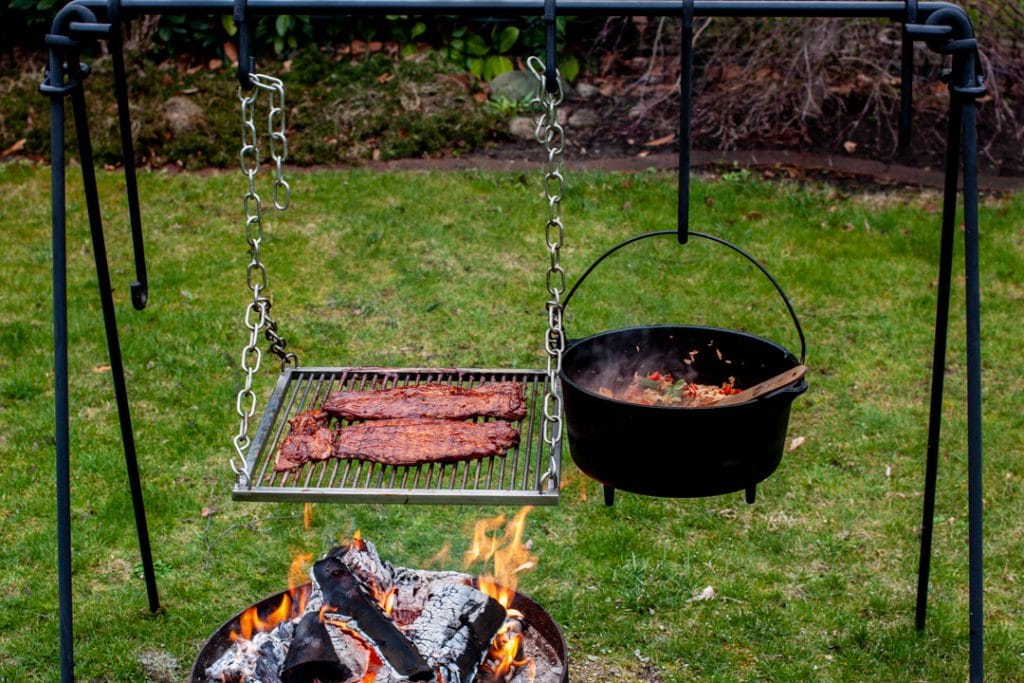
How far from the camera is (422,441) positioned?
12.1 ft

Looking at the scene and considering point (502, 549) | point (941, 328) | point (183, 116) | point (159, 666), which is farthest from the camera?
point (183, 116)

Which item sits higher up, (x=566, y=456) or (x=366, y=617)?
(x=366, y=617)

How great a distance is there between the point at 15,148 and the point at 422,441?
6.78 m

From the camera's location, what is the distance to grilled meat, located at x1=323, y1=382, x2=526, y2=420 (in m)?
3.88

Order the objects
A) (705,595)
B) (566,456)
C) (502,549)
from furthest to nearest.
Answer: (566,456)
(502,549)
(705,595)

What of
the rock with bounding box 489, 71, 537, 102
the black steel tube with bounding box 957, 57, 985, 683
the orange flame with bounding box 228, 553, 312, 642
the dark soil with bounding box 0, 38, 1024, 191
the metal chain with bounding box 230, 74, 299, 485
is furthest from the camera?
the rock with bounding box 489, 71, 537, 102

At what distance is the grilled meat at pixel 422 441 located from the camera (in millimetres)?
3609

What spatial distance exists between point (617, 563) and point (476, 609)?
45.1 inches

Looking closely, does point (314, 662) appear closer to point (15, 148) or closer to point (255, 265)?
point (255, 265)

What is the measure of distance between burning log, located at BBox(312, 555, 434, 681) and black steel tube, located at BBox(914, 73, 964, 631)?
76.8 inches

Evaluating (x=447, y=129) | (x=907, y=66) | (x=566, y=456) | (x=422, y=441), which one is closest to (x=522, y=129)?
(x=447, y=129)

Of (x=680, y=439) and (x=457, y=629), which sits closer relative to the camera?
(x=680, y=439)

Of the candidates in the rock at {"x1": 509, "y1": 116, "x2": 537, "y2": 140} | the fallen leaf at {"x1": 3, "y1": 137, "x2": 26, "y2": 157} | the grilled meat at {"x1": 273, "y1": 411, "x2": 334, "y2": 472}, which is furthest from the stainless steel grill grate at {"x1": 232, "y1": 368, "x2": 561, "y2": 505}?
the fallen leaf at {"x1": 3, "y1": 137, "x2": 26, "y2": 157}

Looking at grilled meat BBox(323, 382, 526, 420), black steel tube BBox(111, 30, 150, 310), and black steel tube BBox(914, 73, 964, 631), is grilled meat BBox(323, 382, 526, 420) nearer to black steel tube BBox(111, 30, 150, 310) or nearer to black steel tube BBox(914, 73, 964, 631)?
black steel tube BBox(111, 30, 150, 310)
